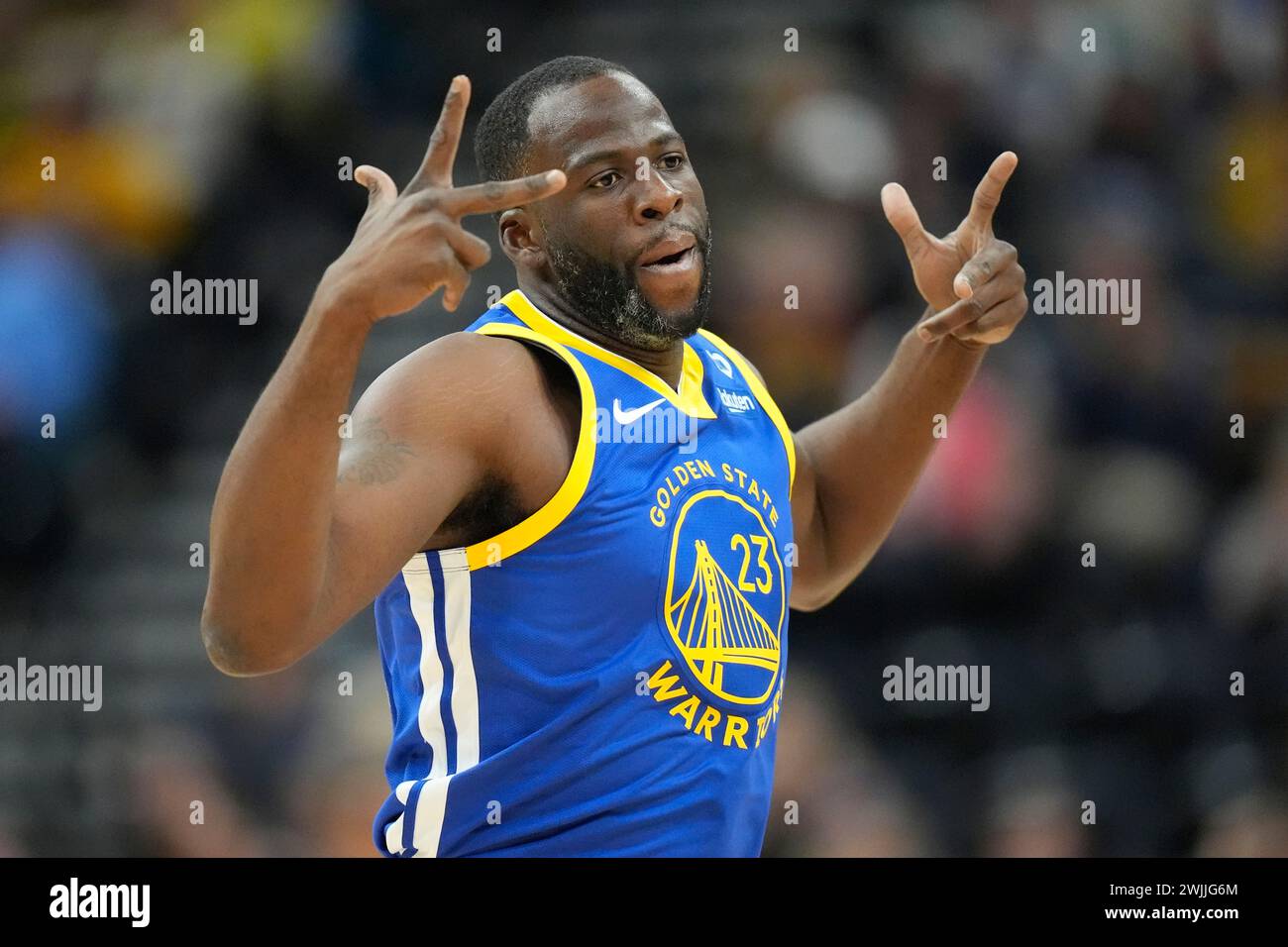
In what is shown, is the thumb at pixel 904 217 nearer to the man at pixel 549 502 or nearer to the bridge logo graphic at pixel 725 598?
the man at pixel 549 502

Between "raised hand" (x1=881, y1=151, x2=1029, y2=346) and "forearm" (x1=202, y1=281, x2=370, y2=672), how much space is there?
1.35 metres

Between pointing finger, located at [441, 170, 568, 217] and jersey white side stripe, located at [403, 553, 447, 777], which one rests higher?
pointing finger, located at [441, 170, 568, 217]

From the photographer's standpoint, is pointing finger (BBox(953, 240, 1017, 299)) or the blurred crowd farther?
the blurred crowd

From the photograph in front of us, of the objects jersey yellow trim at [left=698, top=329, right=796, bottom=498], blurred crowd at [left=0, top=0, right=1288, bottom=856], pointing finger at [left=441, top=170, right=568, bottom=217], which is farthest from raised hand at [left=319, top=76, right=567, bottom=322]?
blurred crowd at [left=0, top=0, right=1288, bottom=856]

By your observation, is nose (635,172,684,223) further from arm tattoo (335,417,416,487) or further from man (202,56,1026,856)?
arm tattoo (335,417,416,487)

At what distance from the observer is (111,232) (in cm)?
716

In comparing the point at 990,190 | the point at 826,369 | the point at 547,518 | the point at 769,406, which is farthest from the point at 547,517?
the point at 826,369

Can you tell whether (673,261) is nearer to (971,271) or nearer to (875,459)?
(971,271)

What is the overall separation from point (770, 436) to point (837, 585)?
1.83 ft

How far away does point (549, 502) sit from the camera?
2873 mm

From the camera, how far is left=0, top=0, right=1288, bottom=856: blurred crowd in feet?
19.2

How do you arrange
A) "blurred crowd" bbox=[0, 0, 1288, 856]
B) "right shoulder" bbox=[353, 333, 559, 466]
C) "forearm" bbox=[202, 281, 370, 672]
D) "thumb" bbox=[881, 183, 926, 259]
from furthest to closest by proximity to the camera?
"blurred crowd" bbox=[0, 0, 1288, 856] → "thumb" bbox=[881, 183, 926, 259] → "right shoulder" bbox=[353, 333, 559, 466] → "forearm" bbox=[202, 281, 370, 672]

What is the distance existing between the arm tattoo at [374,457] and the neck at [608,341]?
0.60 meters
